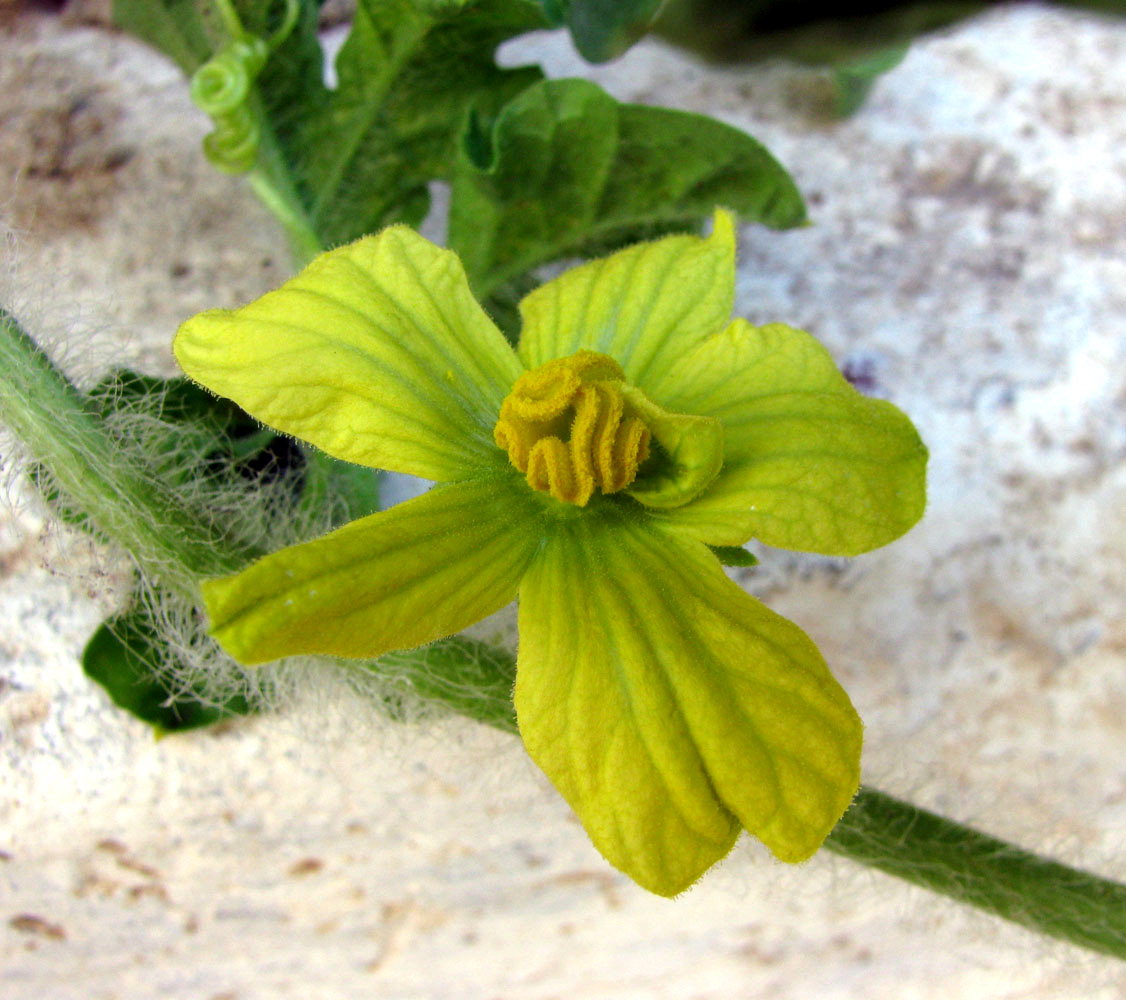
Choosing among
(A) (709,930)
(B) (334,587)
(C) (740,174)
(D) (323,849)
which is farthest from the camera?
(A) (709,930)

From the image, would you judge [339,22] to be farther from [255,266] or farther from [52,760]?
[52,760]

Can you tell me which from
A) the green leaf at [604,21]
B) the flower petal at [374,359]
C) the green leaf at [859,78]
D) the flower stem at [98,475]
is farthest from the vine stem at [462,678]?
the green leaf at [859,78]

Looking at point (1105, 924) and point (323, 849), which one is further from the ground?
point (323, 849)

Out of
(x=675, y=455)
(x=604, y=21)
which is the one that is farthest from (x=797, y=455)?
(x=604, y=21)

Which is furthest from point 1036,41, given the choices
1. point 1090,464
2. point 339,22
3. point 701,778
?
point 701,778

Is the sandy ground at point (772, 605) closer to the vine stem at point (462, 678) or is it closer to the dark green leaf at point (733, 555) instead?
the vine stem at point (462, 678)

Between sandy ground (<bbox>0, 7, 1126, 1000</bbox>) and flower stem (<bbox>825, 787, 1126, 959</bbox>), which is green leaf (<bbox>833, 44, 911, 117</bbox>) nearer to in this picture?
sandy ground (<bbox>0, 7, 1126, 1000</bbox>)

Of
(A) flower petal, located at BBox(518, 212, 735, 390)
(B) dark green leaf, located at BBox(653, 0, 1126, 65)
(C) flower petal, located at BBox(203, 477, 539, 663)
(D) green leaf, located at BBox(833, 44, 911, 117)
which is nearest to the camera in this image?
(B) dark green leaf, located at BBox(653, 0, 1126, 65)

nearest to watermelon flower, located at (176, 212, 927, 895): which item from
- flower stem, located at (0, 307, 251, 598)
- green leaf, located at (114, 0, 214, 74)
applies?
flower stem, located at (0, 307, 251, 598)
